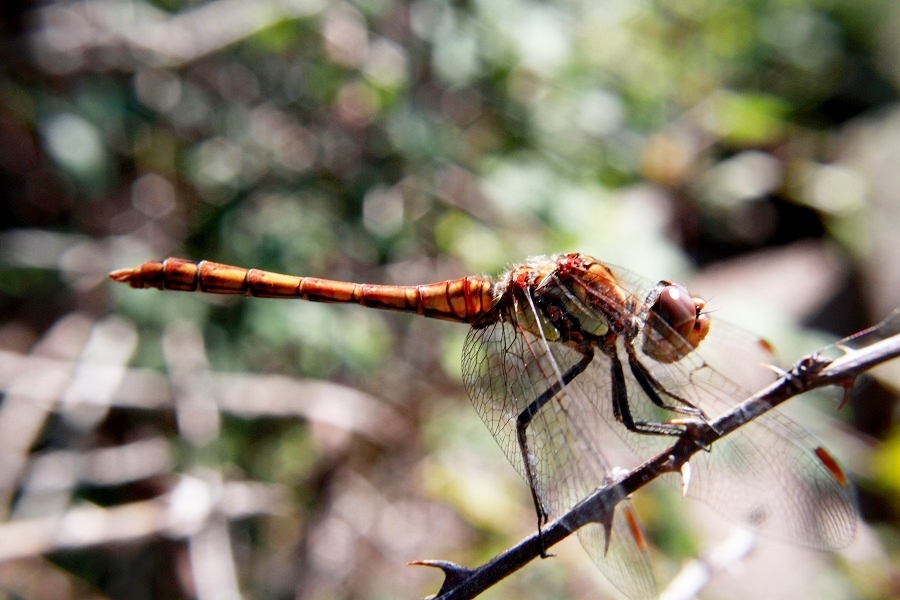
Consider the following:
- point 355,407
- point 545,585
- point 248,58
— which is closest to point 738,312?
point 545,585

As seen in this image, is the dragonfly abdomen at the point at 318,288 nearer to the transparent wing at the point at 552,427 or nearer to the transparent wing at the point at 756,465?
the transparent wing at the point at 552,427

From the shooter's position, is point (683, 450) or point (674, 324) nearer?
point (683, 450)

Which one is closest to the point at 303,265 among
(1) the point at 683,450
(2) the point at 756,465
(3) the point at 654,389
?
(3) the point at 654,389

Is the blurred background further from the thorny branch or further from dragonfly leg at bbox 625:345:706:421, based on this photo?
the thorny branch

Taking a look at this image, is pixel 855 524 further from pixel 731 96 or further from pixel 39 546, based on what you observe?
pixel 731 96

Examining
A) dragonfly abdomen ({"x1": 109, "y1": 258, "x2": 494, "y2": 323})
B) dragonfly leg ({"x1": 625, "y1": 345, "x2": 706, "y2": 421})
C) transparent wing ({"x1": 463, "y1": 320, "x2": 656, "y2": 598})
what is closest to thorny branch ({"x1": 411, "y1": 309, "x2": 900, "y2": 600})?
transparent wing ({"x1": 463, "y1": 320, "x2": 656, "y2": 598})

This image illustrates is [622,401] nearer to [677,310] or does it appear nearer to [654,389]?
[654,389]
